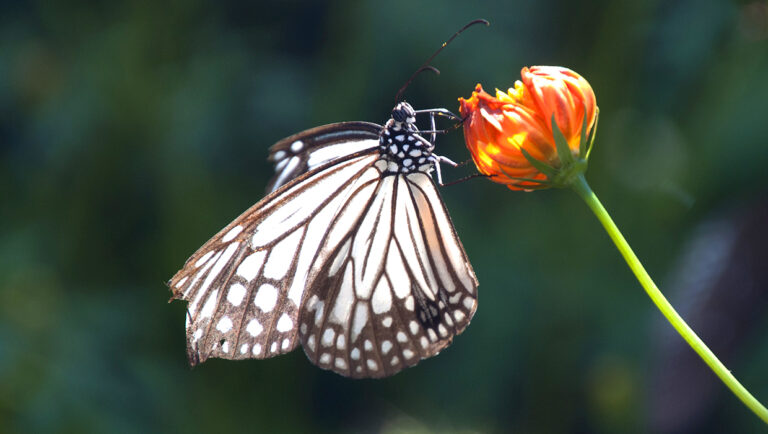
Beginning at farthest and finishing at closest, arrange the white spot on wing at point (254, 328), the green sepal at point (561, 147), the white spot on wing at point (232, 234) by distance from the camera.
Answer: the white spot on wing at point (254, 328), the white spot on wing at point (232, 234), the green sepal at point (561, 147)

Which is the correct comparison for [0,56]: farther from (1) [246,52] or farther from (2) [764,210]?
(2) [764,210]

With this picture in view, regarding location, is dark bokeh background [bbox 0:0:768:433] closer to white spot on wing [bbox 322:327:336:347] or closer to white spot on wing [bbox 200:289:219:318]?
white spot on wing [bbox 322:327:336:347]

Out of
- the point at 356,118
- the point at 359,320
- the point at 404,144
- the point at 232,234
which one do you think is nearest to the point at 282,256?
the point at 232,234

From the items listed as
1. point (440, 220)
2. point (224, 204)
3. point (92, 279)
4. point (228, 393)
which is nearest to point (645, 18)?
point (440, 220)

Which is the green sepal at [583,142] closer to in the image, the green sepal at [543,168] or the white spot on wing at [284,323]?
the green sepal at [543,168]

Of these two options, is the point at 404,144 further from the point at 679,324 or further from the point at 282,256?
the point at 679,324

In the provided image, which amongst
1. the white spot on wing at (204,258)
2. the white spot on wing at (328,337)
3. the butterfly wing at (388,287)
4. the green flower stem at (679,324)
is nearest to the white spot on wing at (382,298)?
the butterfly wing at (388,287)
